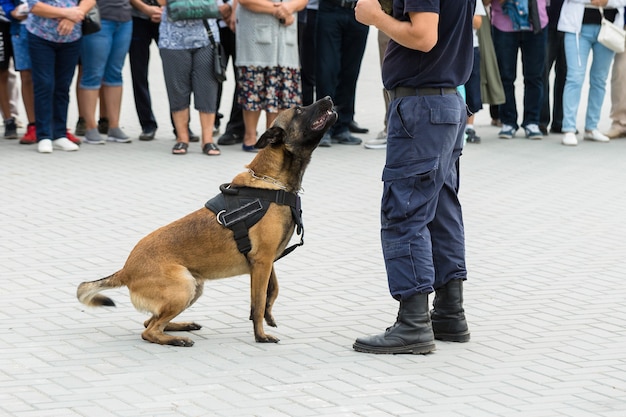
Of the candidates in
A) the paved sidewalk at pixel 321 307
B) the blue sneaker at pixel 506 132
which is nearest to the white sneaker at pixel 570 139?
the blue sneaker at pixel 506 132

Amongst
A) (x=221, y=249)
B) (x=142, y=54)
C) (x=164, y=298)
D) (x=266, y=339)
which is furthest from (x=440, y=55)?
(x=142, y=54)

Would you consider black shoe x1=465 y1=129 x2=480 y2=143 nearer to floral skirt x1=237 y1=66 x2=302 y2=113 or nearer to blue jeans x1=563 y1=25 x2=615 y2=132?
blue jeans x1=563 y1=25 x2=615 y2=132

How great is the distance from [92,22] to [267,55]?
5.67 feet

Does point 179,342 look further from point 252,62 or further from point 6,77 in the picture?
point 6,77

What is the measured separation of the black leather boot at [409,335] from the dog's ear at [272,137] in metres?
1.04

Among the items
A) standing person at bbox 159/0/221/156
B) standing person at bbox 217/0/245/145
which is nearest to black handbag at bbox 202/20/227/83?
standing person at bbox 159/0/221/156

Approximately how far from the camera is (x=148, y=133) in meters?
12.0

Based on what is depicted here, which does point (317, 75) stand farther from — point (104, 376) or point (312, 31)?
point (104, 376)

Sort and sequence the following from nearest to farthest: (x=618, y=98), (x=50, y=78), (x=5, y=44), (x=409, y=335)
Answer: (x=409, y=335) → (x=50, y=78) → (x=5, y=44) → (x=618, y=98)

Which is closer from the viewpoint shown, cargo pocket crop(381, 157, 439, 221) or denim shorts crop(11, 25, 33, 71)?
cargo pocket crop(381, 157, 439, 221)

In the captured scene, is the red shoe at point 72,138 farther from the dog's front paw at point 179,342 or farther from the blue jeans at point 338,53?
the dog's front paw at point 179,342

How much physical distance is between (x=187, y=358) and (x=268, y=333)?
57 centimetres

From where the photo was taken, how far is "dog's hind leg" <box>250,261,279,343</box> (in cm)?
560

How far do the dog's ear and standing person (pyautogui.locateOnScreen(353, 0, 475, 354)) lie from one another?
0.56 metres
